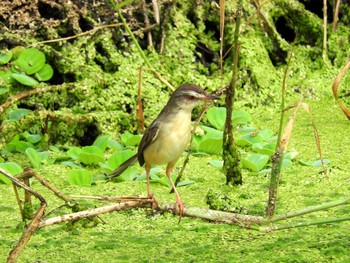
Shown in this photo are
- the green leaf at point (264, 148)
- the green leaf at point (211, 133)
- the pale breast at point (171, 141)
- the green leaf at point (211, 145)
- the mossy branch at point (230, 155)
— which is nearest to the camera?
the pale breast at point (171, 141)

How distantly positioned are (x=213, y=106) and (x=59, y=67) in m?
0.99

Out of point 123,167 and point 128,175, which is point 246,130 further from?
point 123,167

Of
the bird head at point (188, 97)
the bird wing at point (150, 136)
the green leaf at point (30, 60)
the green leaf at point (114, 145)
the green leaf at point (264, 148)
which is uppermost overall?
the bird head at point (188, 97)

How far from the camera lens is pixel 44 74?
16.9 feet

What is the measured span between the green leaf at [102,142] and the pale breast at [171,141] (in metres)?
1.00

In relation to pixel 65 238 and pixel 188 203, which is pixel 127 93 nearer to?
pixel 188 203

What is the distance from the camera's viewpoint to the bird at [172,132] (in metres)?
3.63

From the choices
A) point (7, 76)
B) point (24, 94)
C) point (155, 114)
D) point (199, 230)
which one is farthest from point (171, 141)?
point (7, 76)

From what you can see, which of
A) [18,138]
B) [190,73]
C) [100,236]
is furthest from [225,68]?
[100,236]

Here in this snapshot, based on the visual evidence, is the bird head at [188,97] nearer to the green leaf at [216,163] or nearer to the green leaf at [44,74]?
the green leaf at [216,163]

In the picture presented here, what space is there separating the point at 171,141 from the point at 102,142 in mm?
1157

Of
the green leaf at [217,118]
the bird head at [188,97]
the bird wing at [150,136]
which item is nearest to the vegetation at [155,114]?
the green leaf at [217,118]

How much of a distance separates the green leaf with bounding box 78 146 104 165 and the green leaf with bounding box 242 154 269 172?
0.76 metres

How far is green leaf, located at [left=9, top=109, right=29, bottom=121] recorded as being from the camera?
4.94 metres
